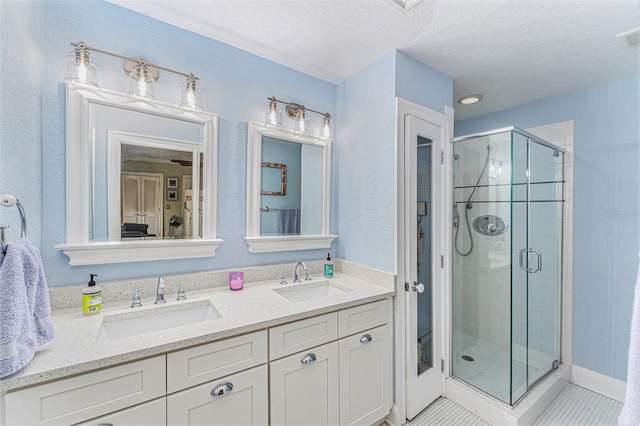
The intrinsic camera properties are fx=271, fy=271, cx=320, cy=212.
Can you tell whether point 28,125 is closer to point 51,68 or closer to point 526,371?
point 51,68

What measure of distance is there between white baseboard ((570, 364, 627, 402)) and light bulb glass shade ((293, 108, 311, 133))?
2.95m

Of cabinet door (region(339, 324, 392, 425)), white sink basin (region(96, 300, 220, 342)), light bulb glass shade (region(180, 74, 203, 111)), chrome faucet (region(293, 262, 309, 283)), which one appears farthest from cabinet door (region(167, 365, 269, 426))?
light bulb glass shade (region(180, 74, 203, 111))

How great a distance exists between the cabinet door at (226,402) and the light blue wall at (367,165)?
102 centimetres

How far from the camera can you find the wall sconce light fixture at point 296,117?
6.07ft

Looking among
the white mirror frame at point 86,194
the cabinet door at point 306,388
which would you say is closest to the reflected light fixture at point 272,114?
the white mirror frame at point 86,194

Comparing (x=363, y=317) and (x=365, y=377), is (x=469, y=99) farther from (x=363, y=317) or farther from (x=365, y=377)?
(x=365, y=377)

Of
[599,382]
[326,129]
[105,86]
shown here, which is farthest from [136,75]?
[599,382]

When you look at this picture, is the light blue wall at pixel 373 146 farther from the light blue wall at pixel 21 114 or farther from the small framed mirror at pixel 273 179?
the light blue wall at pixel 21 114

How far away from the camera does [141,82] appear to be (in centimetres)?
143

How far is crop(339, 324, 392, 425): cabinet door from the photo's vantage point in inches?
59.4

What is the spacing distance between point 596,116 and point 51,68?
11.9 ft

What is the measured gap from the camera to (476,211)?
6.81 feet

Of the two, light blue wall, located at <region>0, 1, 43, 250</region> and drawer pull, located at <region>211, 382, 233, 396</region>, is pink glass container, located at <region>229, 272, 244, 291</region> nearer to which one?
drawer pull, located at <region>211, 382, 233, 396</region>

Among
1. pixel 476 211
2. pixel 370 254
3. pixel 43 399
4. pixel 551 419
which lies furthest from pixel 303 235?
pixel 551 419
